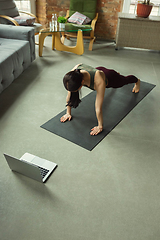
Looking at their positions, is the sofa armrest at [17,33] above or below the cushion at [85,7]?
below

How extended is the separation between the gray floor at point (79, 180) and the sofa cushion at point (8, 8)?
206 cm

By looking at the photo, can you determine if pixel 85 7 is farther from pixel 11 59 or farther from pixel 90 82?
pixel 90 82

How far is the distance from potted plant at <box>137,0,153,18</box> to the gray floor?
2030 mm

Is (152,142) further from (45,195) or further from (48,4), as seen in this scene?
(48,4)

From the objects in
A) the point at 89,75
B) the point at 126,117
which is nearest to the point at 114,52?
the point at 126,117

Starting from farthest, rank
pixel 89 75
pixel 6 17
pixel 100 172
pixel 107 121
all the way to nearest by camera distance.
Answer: pixel 6 17 → pixel 107 121 → pixel 89 75 → pixel 100 172

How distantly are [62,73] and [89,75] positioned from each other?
5.15 ft

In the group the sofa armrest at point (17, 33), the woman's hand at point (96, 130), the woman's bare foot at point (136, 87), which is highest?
the sofa armrest at point (17, 33)

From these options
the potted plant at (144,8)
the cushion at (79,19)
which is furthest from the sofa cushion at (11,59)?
the potted plant at (144,8)

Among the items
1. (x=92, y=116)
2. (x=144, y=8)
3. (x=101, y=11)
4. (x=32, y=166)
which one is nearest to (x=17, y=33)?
(x=92, y=116)

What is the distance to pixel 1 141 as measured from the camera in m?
2.07

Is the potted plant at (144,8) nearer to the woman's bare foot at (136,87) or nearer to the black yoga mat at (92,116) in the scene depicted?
the black yoga mat at (92,116)

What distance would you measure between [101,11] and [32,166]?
4196 mm

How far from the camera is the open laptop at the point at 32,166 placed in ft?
5.26
